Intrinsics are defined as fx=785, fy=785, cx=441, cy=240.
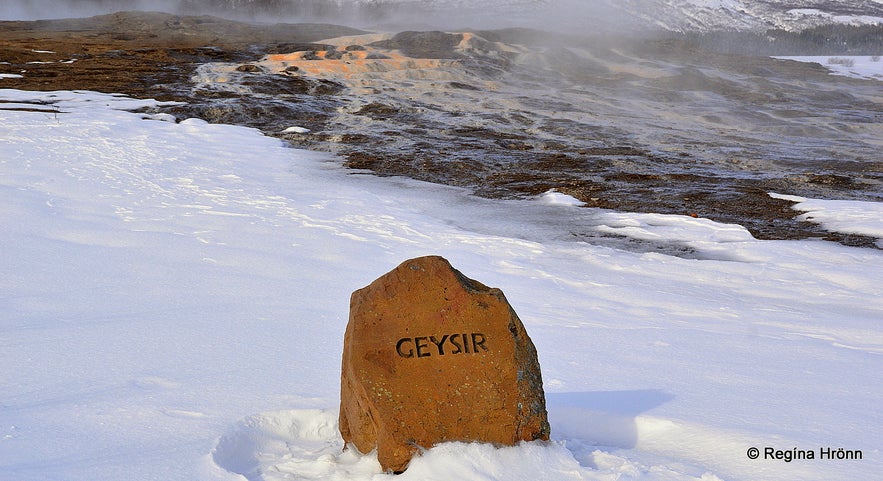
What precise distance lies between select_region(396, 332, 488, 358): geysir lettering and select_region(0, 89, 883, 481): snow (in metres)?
0.25

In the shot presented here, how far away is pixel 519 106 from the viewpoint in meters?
16.8

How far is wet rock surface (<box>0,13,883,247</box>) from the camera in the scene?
29.0 feet

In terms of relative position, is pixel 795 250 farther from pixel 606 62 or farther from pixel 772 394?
pixel 606 62

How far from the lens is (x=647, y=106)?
61.6 ft

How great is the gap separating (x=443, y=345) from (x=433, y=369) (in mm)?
69

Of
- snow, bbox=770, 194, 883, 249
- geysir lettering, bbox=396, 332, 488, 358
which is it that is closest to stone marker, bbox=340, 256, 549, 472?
geysir lettering, bbox=396, 332, 488, 358

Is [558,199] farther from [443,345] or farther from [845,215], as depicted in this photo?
[443,345]

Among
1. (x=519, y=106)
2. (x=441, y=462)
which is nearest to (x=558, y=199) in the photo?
(x=441, y=462)

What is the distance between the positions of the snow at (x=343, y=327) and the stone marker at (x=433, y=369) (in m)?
0.06

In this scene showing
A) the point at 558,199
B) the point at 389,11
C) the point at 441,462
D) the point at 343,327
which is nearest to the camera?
the point at 441,462

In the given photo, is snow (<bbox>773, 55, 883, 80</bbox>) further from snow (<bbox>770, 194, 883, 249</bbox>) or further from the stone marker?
the stone marker

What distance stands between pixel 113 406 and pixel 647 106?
1788 centimetres

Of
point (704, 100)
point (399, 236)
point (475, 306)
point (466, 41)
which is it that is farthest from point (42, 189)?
point (466, 41)

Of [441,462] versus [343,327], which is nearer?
[441,462]
